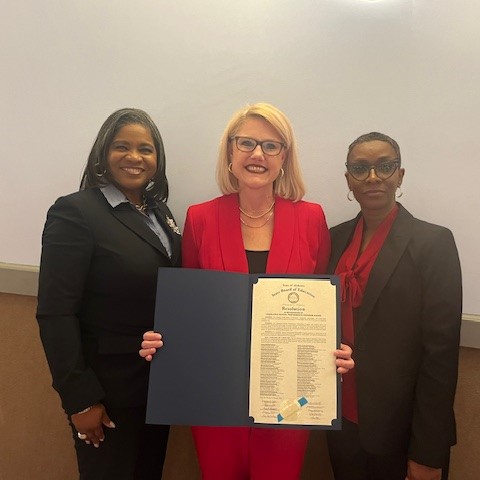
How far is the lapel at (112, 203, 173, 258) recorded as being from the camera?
56.6 inches

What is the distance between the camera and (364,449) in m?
1.42

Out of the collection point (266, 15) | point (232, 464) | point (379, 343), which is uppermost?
point (266, 15)

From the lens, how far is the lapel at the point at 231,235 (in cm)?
142

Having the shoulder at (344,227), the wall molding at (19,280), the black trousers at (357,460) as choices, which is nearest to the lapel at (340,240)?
the shoulder at (344,227)

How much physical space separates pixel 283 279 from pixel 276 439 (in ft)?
1.89

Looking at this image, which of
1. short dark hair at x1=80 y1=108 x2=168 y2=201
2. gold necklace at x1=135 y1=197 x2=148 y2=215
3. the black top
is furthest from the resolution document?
short dark hair at x1=80 y1=108 x2=168 y2=201

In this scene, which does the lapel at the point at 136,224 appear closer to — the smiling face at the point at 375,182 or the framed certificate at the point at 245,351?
the framed certificate at the point at 245,351

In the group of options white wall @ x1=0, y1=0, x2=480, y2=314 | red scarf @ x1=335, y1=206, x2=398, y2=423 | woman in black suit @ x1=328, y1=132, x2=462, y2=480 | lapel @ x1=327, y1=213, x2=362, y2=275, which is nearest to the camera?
woman in black suit @ x1=328, y1=132, x2=462, y2=480

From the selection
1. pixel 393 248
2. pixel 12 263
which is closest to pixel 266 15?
pixel 393 248

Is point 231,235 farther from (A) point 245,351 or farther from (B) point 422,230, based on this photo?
(B) point 422,230

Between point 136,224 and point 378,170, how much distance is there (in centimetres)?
94

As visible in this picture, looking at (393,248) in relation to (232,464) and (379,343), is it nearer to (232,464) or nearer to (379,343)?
(379,343)

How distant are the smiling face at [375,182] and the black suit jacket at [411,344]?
10cm

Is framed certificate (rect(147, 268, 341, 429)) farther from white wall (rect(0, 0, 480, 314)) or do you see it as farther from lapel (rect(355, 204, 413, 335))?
white wall (rect(0, 0, 480, 314))
